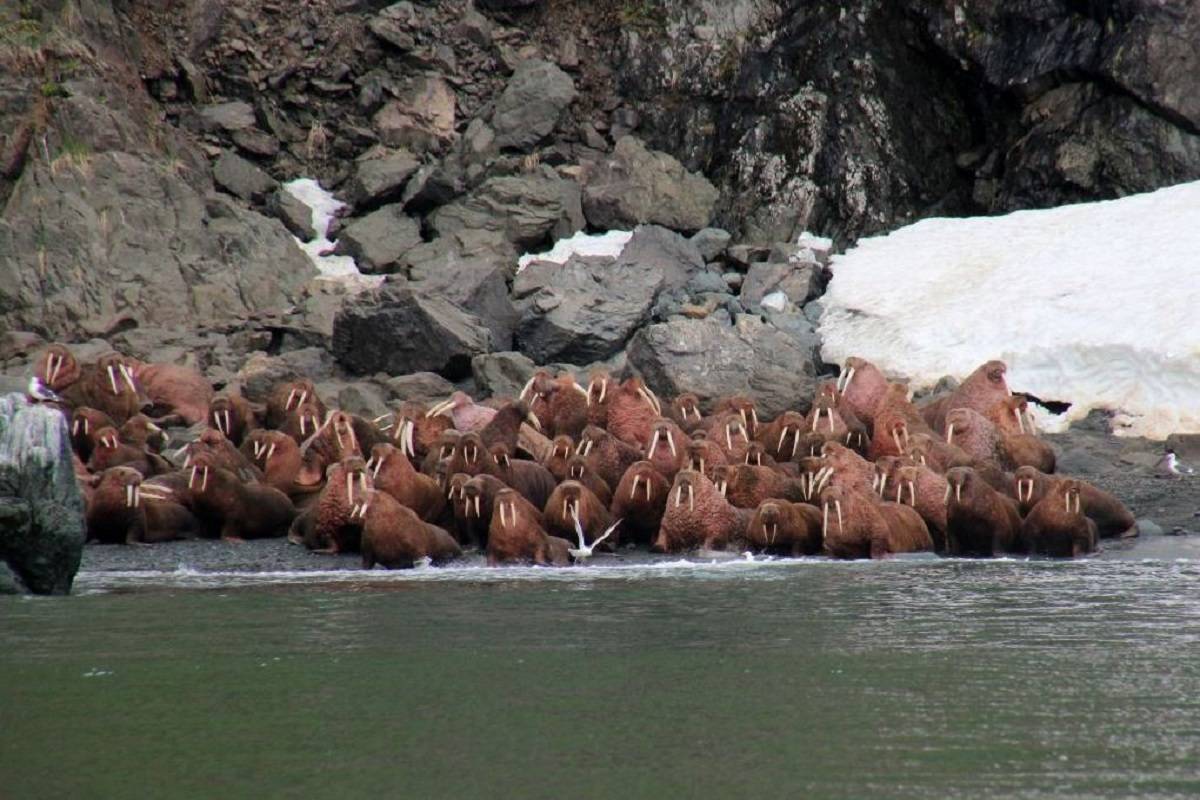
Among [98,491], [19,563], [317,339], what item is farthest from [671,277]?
[19,563]

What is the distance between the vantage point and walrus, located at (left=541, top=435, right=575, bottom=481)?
15.1 m

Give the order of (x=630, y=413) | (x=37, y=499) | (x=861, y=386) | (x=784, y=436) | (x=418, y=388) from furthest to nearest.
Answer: (x=418, y=388) → (x=861, y=386) → (x=630, y=413) → (x=784, y=436) → (x=37, y=499)

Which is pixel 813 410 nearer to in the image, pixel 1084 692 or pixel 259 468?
pixel 259 468

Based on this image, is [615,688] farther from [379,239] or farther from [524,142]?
[524,142]

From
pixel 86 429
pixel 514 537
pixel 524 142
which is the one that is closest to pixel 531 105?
pixel 524 142

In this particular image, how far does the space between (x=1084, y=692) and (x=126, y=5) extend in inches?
961

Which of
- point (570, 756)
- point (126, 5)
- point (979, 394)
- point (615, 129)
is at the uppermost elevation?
point (126, 5)

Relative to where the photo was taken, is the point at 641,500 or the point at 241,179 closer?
the point at 641,500

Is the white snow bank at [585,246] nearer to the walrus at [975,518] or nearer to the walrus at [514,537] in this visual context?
the walrus at [514,537]

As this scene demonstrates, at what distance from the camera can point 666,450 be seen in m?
15.0

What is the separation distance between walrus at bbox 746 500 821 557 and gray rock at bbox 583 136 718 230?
12947 millimetres

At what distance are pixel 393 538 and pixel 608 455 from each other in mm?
2573

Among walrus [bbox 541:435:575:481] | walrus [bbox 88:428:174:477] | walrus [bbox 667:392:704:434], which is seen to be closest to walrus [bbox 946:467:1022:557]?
walrus [bbox 541:435:575:481]

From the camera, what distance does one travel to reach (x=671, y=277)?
23.6m
